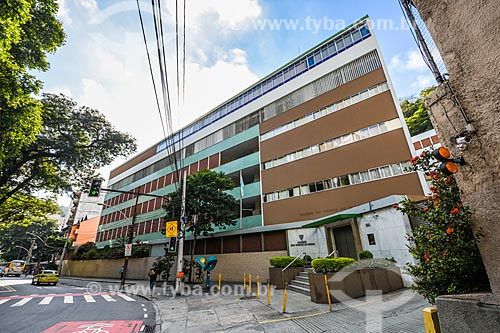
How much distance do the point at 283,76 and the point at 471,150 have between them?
2369 centimetres

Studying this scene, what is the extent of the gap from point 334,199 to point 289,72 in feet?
49.5

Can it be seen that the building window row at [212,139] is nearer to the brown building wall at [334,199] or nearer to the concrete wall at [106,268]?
the brown building wall at [334,199]

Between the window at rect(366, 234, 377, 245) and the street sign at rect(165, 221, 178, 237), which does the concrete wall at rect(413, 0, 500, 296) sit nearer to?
the window at rect(366, 234, 377, 245)

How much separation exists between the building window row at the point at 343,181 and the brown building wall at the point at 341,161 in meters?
0.29

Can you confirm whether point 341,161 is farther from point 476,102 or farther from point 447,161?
point 447,161

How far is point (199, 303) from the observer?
10.9 metres

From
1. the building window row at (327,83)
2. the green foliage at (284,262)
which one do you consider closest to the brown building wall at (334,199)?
the green foliage at (284,262)

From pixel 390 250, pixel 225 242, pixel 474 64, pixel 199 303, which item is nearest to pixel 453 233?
pixel 474 64

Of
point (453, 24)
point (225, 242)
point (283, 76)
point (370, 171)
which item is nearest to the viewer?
point (453, 24)

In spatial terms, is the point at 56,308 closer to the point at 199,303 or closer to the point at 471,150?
the point at 199,303

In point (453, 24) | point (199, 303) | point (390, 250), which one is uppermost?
point (453, 24)

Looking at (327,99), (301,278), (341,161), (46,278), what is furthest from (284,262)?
(46,278)

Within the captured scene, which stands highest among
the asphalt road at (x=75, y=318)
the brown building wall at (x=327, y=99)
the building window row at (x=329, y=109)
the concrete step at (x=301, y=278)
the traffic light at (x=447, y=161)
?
the brown building wall at (x=327, y=99)

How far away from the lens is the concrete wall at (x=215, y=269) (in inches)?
726
